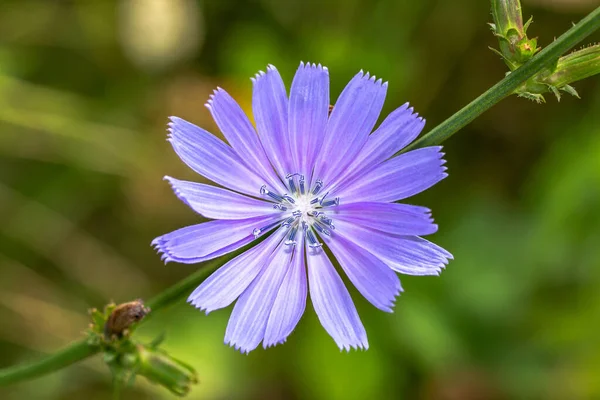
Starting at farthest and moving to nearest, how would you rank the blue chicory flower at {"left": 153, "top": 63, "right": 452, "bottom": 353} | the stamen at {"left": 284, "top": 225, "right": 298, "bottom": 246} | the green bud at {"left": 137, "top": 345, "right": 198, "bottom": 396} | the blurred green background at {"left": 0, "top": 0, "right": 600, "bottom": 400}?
the blurred green background at {"left": 0, "top": 0, "right": 600, "bottom": 400}
the green bud at {"left": 137, "top": 345, "right": 198, "bottom": 396}
the stamen at {"left": 284, "top": 225, "right": 298, "bottom": 246}
the blue chicory flower at {"left": 153, "top": 63, "right": 452, "bottom": 353}

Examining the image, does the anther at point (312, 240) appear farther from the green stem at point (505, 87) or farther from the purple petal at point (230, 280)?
the green stem at point (505, 87)

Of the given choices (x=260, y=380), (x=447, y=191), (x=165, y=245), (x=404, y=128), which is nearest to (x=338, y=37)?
(x=447, y=191)

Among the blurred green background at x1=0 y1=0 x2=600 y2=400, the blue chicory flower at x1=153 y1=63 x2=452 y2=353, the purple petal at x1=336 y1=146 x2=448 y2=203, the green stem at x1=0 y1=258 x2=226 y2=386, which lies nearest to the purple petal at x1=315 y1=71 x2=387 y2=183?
the blue chicory flower at x1=153 y1=63 x2=452 y2=353

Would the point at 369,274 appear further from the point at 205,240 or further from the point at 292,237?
the point at 205,240

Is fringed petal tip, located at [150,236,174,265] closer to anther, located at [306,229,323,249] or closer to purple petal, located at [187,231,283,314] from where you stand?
purple petal, located at [187,231,283,314]

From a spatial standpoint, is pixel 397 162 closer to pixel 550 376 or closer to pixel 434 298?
pixel 434 298
